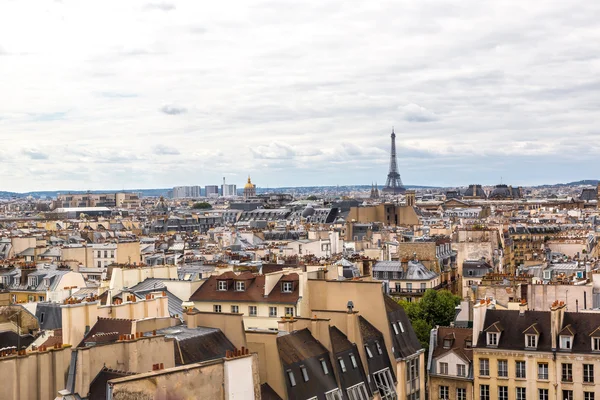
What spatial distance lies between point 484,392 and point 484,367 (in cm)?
96

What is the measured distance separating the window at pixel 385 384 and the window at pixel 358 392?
105 centimetres

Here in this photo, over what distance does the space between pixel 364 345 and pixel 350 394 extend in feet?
8.04

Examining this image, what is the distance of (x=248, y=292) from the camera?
123 ft

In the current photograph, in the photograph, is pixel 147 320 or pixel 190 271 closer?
pixel 147 320

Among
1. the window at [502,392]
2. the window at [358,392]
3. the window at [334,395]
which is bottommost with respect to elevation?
the window at [502,392]

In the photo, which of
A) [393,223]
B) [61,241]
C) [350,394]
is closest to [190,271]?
[350,394]

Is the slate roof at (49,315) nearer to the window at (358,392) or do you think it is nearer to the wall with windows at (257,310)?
the wall with windows at (257,310)

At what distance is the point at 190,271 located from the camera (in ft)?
170

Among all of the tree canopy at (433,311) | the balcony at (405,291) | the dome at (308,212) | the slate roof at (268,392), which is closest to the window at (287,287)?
the slate roof at (268,392)

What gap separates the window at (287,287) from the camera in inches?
1410

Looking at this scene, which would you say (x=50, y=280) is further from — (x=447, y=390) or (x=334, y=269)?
(x=447, y=390)

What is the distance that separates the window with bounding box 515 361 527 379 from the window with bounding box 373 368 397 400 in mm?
5576

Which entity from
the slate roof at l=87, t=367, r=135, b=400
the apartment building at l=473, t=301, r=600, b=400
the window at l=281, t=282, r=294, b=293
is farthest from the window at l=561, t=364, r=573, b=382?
the slate roof at l=87, t=367, r=135, b=400

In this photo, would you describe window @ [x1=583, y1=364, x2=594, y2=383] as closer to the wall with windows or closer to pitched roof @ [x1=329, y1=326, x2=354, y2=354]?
pitched roof @ [x1=329, y1=326, x2=354, y2=354]
